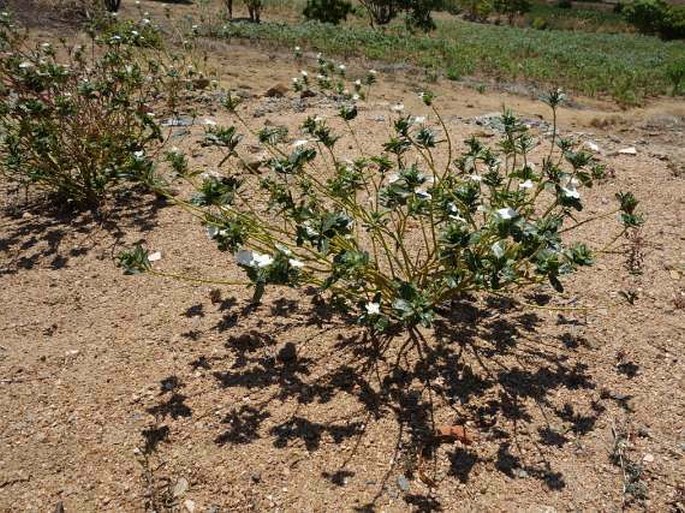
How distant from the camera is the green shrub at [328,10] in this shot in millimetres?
19016

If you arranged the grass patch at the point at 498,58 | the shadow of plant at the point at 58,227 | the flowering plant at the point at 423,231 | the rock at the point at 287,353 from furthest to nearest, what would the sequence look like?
the grass patch at the point at 498,58 < the shadow of plant at the point at 58,227 < the rock at the point at 287,353 < the flowering plant at the point at 423,231

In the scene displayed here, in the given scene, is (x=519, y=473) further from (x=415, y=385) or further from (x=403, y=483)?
(x=415, y=385)

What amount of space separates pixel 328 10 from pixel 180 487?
63.1 ft

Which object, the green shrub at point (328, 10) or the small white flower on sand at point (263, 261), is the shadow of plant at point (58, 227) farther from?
the green shrub at point (328, 10)

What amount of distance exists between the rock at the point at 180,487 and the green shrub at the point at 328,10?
18963mm

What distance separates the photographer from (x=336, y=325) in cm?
281

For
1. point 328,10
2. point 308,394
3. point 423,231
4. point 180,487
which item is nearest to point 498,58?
point 328,10

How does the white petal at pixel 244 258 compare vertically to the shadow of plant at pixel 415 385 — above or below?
above

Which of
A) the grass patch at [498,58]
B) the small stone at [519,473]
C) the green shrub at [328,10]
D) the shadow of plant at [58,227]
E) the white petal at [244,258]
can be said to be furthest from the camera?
the green shrub at [328,10]

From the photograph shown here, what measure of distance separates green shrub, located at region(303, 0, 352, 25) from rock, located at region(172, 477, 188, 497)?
62.2ft

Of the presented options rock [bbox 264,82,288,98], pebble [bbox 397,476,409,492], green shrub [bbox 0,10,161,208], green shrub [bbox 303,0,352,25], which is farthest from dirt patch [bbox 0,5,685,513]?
green shrub [bbox 303,0,352,25]

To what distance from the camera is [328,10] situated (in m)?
19.0

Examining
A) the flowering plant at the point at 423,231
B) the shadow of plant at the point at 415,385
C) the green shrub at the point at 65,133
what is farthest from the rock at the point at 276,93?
the shadow of plant at the point at 415,385

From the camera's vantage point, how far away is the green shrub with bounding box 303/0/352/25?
1902cm
